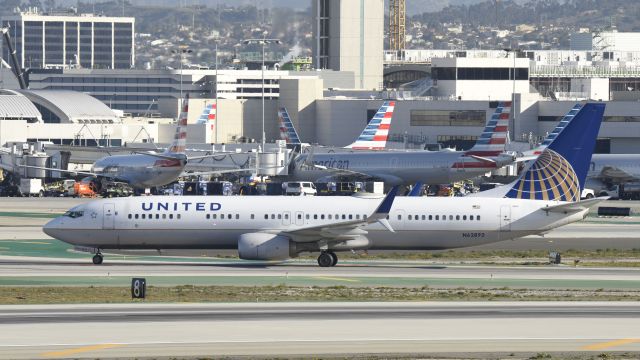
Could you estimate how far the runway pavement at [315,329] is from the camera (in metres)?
38.0

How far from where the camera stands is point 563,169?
64812 mm

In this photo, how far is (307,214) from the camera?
63.3 meters

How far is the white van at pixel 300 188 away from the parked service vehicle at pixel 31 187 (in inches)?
897

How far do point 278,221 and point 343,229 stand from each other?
3.12 m

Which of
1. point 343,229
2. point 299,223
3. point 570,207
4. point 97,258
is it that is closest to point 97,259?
point 97,258

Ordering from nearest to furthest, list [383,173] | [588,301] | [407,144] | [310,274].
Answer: [588,301], [310,274], [383,173], [407,144]

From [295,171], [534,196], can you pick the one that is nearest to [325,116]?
[295,171]

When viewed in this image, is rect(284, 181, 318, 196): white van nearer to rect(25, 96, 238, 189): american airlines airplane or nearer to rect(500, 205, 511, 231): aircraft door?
rect(25, 96, 238, 189): american airlines airplane

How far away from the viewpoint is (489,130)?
12269 centimetres

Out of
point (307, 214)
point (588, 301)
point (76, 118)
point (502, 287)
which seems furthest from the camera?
point (76, 118)

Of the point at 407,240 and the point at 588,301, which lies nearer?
the point at 588,301

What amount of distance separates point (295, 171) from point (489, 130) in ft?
60.3

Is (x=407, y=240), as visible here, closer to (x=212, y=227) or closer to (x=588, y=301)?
(x=212, y=227)

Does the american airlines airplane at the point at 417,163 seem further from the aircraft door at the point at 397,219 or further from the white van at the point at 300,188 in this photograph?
the aircraft door at the point at 397,219
